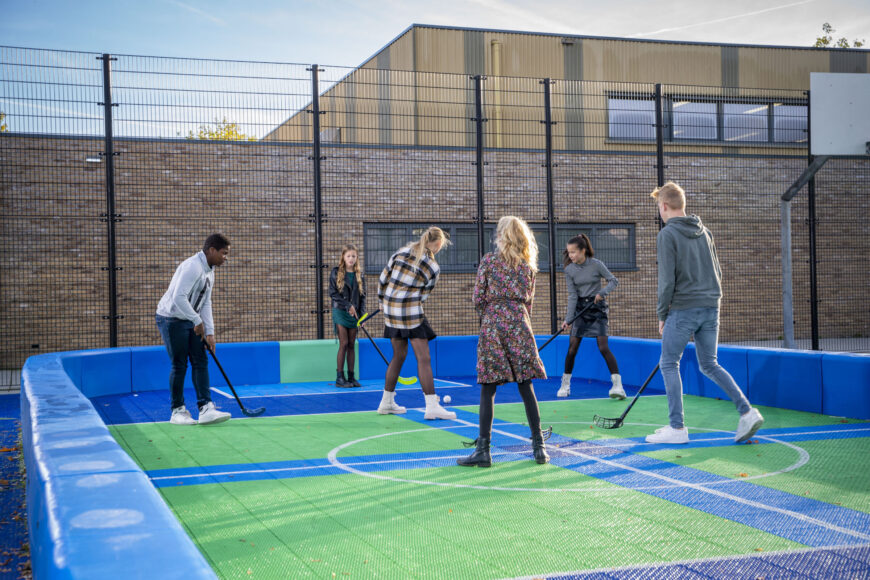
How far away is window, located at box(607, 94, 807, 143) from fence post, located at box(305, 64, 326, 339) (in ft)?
15.6

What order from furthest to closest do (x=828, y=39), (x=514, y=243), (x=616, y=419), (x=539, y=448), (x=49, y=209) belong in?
1. (x=828, y=39)
2. (x=49, y=209)
3. (x=616, y=419)
4. (x=539, y=448)
5. (x=514, y=243)

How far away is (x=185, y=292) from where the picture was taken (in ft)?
24.1

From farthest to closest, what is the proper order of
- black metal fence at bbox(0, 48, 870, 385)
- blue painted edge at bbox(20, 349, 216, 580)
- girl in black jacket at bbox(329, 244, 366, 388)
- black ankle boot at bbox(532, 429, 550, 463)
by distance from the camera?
black metal fence at bbox(0, 48, 870, 385) → girl in black jacket at bbox(329, 244, 366, 388) → black ankle boot at bbox(532, 429, 550, 463) → blue painted edge at bbox(20, 349, 216, 580)

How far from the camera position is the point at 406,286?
25.8ft

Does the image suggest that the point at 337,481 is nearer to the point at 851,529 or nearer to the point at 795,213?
the point at 851,529

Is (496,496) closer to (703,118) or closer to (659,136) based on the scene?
(659,136)

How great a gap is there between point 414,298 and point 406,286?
167 millimetres

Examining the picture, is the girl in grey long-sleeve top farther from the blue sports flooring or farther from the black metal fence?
the black metal fence

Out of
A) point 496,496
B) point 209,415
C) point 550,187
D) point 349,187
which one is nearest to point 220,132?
point 349,187

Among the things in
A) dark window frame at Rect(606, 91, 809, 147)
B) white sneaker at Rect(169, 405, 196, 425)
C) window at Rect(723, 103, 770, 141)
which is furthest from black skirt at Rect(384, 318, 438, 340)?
window at Rect(723, 103, 770, 141)

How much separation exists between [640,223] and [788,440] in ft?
38.9

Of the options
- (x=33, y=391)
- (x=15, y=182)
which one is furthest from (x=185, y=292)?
(x=15, y=182)

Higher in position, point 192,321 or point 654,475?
point 192,321

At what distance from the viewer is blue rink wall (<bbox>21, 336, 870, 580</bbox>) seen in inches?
81.0
